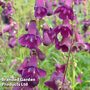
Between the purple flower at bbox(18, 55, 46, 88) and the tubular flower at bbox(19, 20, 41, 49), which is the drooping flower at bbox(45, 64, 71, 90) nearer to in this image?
the purple flower at bbox(18, 55, 46, 88)

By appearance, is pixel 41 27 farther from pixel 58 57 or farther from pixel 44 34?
pixel 58 57

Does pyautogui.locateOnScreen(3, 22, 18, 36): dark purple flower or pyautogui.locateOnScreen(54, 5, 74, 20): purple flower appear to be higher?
pyautogui.locateOnScreen(54, 5, 74, 20): purple flower

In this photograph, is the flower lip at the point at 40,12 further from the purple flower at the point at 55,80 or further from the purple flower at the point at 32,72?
the purple flower at the point at 55,80

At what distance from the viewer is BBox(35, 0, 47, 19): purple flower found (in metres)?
2.31

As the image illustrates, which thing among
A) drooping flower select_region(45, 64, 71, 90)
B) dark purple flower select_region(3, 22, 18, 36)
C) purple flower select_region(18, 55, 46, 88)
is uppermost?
dark purple flower select_region(3, 22, 18, 36)

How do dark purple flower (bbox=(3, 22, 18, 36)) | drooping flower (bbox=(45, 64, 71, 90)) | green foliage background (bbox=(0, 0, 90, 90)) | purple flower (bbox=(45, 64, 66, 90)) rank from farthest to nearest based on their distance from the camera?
dark purple flower (bbox=(3, 22, 18, 36)), green foliage background (bbox=(0, 0, 90, 90)), purple flower (bbox=(45, 64, 66, 90)), drooping flower (bbox=(45, 64, 71, 90))

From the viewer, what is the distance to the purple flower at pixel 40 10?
2311 mm

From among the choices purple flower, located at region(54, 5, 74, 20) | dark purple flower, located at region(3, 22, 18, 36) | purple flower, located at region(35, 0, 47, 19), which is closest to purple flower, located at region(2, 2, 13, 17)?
dark purple flower, located at region(3, 22, 18, 36)

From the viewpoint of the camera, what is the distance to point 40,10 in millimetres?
2355

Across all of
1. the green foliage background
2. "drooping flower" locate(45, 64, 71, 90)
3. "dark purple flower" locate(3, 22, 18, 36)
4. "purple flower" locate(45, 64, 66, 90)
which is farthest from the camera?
"dark purple flower" locate(3, 22, 18, 36)

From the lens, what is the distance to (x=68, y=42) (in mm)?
2334

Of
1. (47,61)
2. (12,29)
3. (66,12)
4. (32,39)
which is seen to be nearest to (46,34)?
(32,39)

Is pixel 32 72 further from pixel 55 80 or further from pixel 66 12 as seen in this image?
pixel 66 12

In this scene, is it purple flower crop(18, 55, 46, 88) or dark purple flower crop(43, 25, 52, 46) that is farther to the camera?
dark purple flower crop(43, 25, 52, 46)
